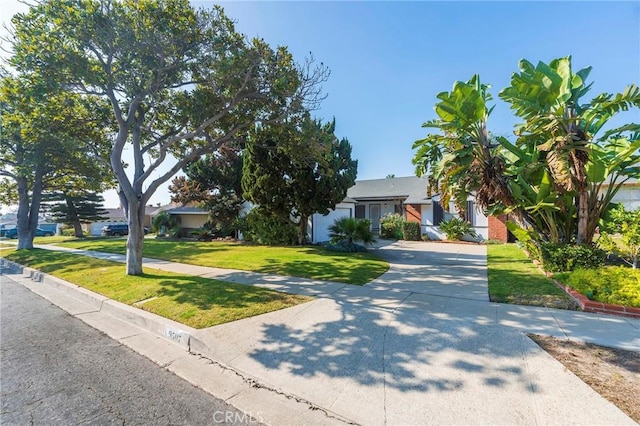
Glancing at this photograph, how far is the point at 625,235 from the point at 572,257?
1.17 m

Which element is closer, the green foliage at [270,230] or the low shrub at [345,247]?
the low shrub at [345,247]

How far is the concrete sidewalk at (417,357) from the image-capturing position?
2.65 metres

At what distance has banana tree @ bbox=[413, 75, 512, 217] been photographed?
6.94 metres

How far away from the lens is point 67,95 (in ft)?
28.4

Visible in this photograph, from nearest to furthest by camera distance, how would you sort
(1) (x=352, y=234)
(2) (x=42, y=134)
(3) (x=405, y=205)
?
(2) (x=42, y=134), (1) (x=352, y=234), (3) (x=405, y=205)

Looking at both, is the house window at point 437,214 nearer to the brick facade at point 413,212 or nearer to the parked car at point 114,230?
the brick facade at point 413,212

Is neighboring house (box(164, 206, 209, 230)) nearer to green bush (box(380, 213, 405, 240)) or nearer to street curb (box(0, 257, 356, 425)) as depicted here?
green bush (box(380, 213, 405, 240))

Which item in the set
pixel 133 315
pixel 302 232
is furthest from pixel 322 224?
pixel 133 315

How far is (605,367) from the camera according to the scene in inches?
125

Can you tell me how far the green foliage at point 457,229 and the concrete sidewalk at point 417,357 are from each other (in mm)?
12821

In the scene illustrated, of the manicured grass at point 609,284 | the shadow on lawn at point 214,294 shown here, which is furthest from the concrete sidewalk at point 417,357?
the shadow on lawn at point 214,294

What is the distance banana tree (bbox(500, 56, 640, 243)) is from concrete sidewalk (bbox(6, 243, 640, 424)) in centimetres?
375

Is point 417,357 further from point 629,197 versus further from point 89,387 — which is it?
point 629,197

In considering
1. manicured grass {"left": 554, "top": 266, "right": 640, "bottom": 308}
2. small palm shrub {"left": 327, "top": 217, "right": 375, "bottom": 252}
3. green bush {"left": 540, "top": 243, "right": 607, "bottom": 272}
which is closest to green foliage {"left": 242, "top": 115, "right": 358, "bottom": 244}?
small palm shrub {"left": 327, "top": 217, "right": 375, "bottom": 252}
